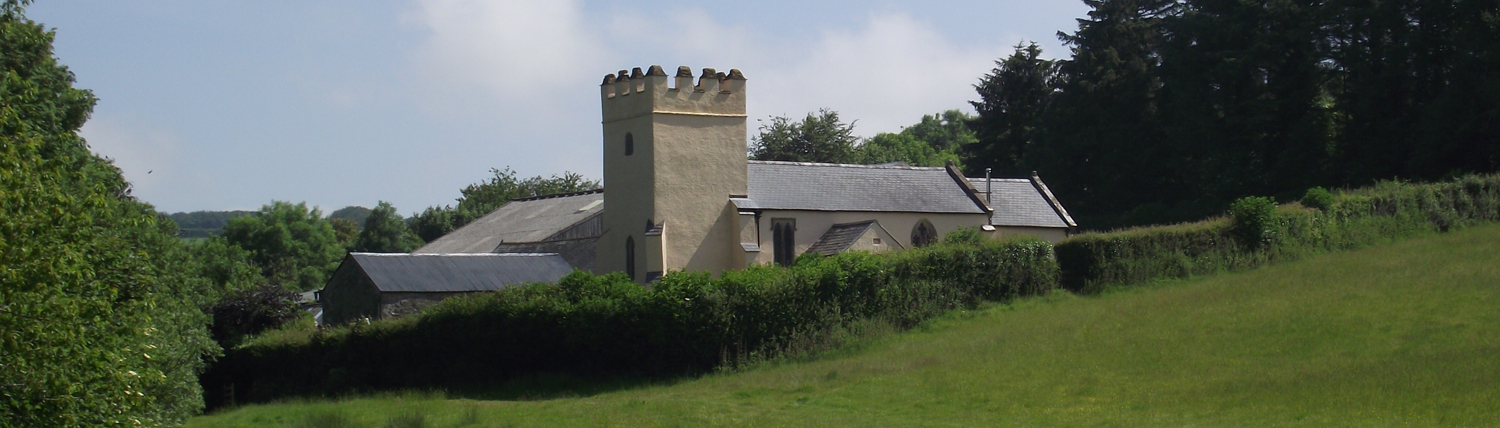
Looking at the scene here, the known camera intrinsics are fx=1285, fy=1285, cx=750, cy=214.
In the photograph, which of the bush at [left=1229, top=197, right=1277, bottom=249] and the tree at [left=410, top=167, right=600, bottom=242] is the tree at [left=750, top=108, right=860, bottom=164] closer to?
the tree at [left=410, top=167, right=600, bottom=242]

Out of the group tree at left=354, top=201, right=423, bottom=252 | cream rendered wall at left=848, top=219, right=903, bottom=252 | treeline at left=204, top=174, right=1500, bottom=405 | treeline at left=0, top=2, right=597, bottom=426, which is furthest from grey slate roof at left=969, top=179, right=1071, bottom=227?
tree at left=354, top=201, right=423, bottom=252

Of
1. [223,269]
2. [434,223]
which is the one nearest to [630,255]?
[223,269]

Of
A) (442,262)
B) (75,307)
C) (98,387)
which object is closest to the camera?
(75,307)

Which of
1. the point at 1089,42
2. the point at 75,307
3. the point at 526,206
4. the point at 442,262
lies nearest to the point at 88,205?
the point at 75,307

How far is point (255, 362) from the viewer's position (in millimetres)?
29953

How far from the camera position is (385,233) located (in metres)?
85.4

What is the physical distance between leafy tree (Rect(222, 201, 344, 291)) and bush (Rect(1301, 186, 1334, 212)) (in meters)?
56.7

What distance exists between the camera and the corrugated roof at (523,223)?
4528 cm

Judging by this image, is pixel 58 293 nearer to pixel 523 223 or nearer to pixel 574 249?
pixel 574 249

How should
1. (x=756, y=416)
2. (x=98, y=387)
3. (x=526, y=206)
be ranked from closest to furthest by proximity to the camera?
(x=98, y=387) < (x=756, y=416) < (x=526, y=206)

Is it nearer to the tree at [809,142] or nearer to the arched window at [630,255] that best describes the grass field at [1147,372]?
the arched window at [630,255]

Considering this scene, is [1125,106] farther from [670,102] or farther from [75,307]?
[75,307]

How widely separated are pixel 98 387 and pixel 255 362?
1763 centimetres

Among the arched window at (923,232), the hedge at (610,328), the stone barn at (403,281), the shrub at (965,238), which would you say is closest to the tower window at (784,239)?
the arched window at (923,232)
